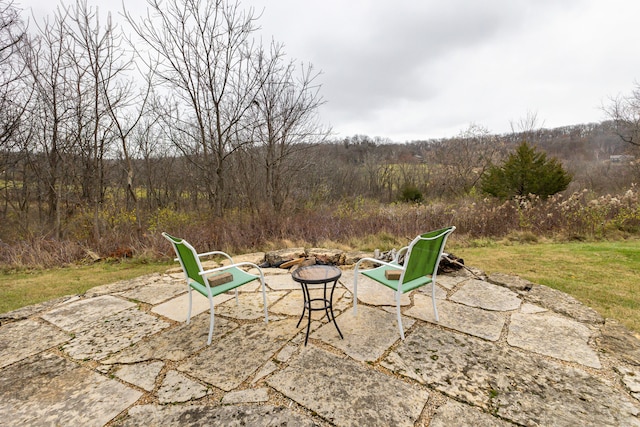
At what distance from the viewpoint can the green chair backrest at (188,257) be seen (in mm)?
2234

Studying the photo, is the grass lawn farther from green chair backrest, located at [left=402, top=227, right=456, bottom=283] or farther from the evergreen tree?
the evergreen tree

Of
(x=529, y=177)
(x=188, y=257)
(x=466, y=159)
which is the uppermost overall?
(x=466, y=159)

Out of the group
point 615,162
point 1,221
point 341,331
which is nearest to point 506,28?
point 341,331

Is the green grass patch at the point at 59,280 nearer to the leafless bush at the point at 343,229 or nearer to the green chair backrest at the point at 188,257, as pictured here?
the leafless bush at the point at 343,229

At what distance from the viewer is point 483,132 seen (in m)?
18.0

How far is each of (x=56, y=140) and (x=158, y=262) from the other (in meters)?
5.75

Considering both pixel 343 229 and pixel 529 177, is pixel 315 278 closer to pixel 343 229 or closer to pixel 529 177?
pixel 343 229

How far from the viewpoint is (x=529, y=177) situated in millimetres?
10234

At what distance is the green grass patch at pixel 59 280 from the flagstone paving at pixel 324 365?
750 millimetres

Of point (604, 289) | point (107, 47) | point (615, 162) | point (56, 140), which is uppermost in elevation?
point (107, 47)

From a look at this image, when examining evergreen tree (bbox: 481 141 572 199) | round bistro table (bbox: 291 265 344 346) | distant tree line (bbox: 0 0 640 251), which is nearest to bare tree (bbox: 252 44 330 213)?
distant tree line (bbox: 0 0 640 251)

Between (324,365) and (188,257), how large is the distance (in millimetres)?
1395

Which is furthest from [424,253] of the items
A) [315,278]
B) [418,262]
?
[315,278]

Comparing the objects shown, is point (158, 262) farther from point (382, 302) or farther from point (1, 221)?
point (1, 221)
